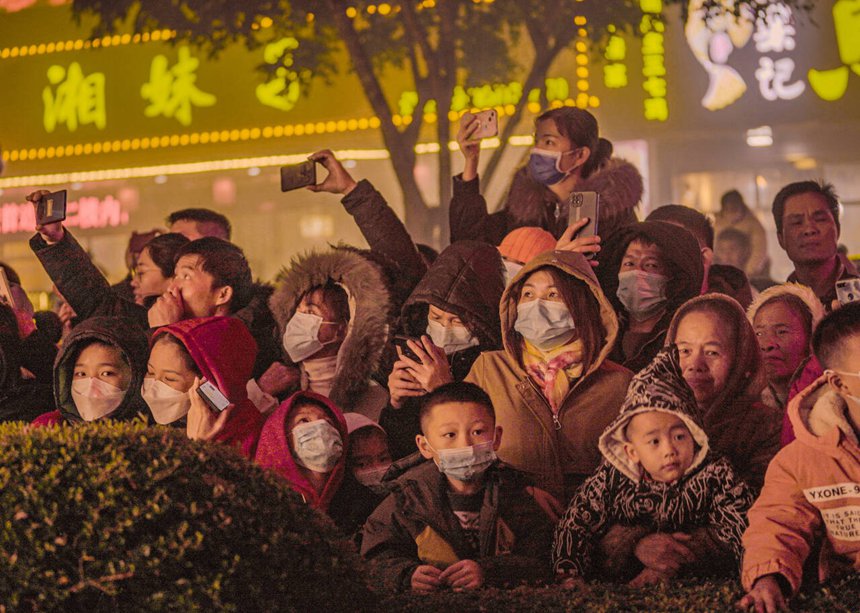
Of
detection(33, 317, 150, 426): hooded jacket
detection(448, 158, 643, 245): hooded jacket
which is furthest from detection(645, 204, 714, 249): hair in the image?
detection(33, 317, 150, 426): hooded jacket

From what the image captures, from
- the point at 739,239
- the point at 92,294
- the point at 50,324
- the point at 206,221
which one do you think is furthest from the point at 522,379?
the point at 739,239

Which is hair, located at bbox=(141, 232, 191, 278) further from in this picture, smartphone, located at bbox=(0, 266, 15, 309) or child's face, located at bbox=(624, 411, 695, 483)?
child's face, located at bbox=(624, 411, 695, 483)

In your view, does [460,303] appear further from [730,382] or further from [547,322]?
[730,382]

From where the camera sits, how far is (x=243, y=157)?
10.4m

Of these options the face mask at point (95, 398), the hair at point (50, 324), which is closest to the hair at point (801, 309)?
the face mask at point (95, 398)

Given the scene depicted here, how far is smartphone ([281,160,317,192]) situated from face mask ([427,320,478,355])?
110cm

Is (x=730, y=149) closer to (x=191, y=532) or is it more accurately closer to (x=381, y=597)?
(x=381, y=597)

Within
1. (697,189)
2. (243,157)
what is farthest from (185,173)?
(697,189)

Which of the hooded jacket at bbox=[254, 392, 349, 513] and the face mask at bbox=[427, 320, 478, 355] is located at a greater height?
the face mask at bbox=[427, 320, 478, 355]

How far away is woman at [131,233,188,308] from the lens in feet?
23.0

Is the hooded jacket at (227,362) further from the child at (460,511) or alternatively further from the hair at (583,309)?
the hair at (583,309)

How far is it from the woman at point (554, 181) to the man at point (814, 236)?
0.81 m

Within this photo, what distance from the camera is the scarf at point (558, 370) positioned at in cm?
545

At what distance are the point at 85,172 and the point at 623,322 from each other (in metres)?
6.38
